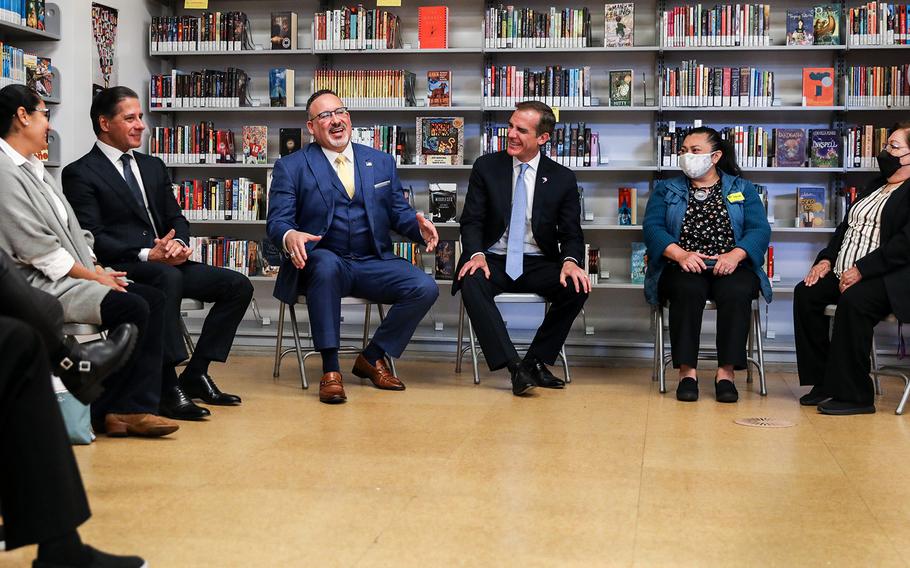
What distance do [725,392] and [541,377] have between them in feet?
2.79

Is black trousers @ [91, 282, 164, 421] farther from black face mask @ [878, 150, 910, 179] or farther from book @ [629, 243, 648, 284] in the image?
black face mask @ [878, 150, 910, 179]

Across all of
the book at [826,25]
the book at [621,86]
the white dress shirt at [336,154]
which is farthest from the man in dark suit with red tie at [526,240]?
the book at [826,25]

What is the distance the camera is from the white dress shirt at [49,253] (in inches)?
129

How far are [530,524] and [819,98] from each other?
4.04 meters

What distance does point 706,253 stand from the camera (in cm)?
478

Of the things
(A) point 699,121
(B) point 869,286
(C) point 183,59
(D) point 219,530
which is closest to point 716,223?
(B) point 869,286

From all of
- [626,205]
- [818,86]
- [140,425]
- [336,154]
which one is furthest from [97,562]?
[818,86]

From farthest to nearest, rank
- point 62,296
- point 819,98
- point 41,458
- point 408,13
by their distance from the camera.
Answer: point 408,13 < point 819,98 < point 62,296 < point 41,458

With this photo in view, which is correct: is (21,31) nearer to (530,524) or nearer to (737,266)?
(737,266)

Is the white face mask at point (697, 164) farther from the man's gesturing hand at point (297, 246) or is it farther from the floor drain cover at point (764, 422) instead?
the man's gesturing hand at point (297, 246)

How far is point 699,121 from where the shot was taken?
5.83 metres

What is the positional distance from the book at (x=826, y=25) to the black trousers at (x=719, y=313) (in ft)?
5.75

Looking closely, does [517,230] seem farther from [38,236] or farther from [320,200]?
[38,236]

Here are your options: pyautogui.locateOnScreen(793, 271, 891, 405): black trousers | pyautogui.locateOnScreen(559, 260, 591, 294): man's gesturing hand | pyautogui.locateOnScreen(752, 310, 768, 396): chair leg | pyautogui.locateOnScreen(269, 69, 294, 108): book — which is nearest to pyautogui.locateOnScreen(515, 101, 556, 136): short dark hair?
pyautogui.locateOnScreen(559, 260, 591, 294): man's gesturing hand
